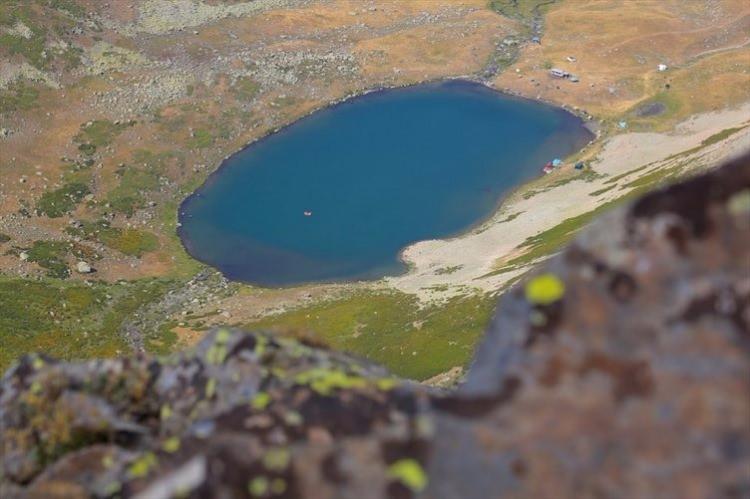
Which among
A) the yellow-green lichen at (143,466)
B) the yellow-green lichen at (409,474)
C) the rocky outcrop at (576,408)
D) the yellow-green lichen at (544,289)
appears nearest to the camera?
the rocky outcrop at (576,408)

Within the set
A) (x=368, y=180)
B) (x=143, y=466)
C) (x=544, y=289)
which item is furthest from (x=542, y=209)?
(x=143, y=466)

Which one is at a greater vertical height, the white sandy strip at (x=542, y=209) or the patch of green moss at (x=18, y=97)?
the patch of green moss at (x=18, y=97)

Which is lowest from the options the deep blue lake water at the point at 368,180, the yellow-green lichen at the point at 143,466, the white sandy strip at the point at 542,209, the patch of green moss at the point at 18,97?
the white sandy strip at the point at 542,209

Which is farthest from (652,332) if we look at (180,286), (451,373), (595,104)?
(595,104)

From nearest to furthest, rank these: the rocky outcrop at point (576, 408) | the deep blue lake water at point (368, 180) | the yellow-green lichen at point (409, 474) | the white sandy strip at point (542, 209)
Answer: the rocky outcrop at point (576, 408) → the yellow-green lichen at point (409, 474) → the white sandy strip at point (542, 209) → the deep blue lake water at point (368, 180)

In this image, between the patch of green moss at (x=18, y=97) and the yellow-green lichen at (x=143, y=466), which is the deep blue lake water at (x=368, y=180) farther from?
the yellow-green lichen at (x=143, y=466)

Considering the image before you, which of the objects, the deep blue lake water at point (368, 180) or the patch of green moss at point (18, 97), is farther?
the patch of green moss at point (18, 97)

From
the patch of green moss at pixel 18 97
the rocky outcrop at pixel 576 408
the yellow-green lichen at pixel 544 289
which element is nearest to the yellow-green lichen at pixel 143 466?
the rocky outcrop at pixel 576 408

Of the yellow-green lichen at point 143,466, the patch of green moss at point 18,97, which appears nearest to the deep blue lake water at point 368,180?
the patch of green moss at point 18,97
